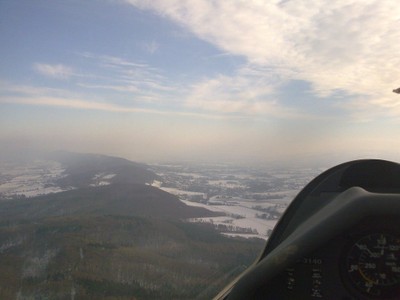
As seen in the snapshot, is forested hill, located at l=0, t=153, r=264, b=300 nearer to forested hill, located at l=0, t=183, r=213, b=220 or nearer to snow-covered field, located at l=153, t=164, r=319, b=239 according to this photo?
forested hill, located at l=0, t=183, r=213, b=220

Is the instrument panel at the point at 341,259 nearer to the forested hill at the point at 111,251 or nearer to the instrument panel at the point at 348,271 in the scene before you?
the instrument panel at the point at 348,271

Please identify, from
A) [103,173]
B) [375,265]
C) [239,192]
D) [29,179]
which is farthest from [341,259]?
[103,173]

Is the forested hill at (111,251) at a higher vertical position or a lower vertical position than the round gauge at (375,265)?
lower

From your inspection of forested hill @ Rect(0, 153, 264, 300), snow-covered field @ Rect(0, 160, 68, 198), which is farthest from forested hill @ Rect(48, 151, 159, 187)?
forested hill @ Rect(0, 153, 264, 300)

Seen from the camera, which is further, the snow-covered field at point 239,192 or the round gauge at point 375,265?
the snow-covered field at point 239,192

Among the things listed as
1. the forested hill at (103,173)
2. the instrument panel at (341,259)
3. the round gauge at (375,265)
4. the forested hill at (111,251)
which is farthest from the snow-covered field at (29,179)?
the round gauge at (375,265)

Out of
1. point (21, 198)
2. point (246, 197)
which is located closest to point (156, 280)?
point (21, 198)

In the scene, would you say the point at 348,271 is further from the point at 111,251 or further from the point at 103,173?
the point at 103,173

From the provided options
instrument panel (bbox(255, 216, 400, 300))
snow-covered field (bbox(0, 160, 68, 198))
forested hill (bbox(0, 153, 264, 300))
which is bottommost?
forested hill (bbox(0, 153, 264, 300))

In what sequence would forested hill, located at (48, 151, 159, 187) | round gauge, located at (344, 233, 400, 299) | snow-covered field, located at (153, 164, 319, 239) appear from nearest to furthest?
round gauge, located at (344, 233, 400, 299) → snow-covered field, located at (153, 164, 319, 239) → forested hill, located at (48, 151, 159, 187)
